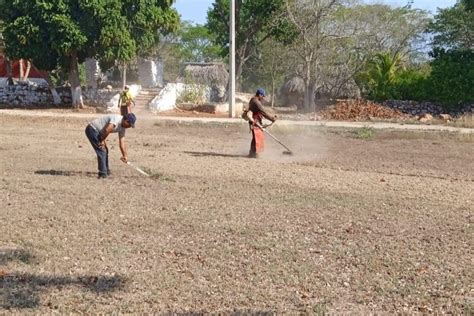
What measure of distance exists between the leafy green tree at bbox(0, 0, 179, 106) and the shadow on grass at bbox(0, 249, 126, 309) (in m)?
22.5

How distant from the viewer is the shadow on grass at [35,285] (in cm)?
490

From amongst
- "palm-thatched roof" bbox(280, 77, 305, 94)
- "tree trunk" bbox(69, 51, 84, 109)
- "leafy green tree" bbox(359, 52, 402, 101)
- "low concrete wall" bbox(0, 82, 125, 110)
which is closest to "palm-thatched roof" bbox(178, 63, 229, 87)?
"palm-thatched roof" bbox(280, 77, 305, 94)

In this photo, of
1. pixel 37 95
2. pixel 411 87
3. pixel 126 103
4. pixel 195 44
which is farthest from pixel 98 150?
pixel 195 44

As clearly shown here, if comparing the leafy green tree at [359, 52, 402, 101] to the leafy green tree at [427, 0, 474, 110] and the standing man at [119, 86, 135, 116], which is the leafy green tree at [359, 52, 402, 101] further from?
the standing man at [119, 86, 135, 116]

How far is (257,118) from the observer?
44.8 ft

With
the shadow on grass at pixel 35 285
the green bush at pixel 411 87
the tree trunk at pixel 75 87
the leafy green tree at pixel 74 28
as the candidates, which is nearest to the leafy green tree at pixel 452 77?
the green bush at pixel 411 87

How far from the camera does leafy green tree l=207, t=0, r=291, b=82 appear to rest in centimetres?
3347

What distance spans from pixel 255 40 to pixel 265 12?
4713 mm

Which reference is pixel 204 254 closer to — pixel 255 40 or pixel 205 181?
pixel 205 181

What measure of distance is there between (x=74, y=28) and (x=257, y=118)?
15579mm

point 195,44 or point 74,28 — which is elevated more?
point 195,44

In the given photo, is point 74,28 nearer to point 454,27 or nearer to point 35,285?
point 454,27

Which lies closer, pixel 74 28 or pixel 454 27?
pixel 74 28

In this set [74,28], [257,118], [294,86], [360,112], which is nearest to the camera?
[257,118]
